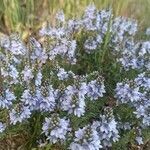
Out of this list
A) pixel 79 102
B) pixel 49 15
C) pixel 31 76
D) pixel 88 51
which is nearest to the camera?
pixel 79 102

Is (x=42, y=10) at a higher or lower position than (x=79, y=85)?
lower

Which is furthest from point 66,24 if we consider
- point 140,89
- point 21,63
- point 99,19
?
point 140,89

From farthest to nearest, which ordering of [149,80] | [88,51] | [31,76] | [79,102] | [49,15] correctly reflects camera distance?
[49,15] < [88,51] < [149,80] < [31,76] < [79,102]

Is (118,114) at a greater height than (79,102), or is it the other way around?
(79,102)

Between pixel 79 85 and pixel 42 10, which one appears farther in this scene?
pixel 42 10

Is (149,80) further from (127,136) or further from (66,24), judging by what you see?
(66,24)

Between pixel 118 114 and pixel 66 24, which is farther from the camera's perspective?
pixel 66 24

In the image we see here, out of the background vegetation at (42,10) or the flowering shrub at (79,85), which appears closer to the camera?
the flowering shrub at (79,85)

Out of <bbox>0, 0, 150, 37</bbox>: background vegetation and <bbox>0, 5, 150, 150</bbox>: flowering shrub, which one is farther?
<bbox>0, 0, 150, 37</bbox>: background vegetation
